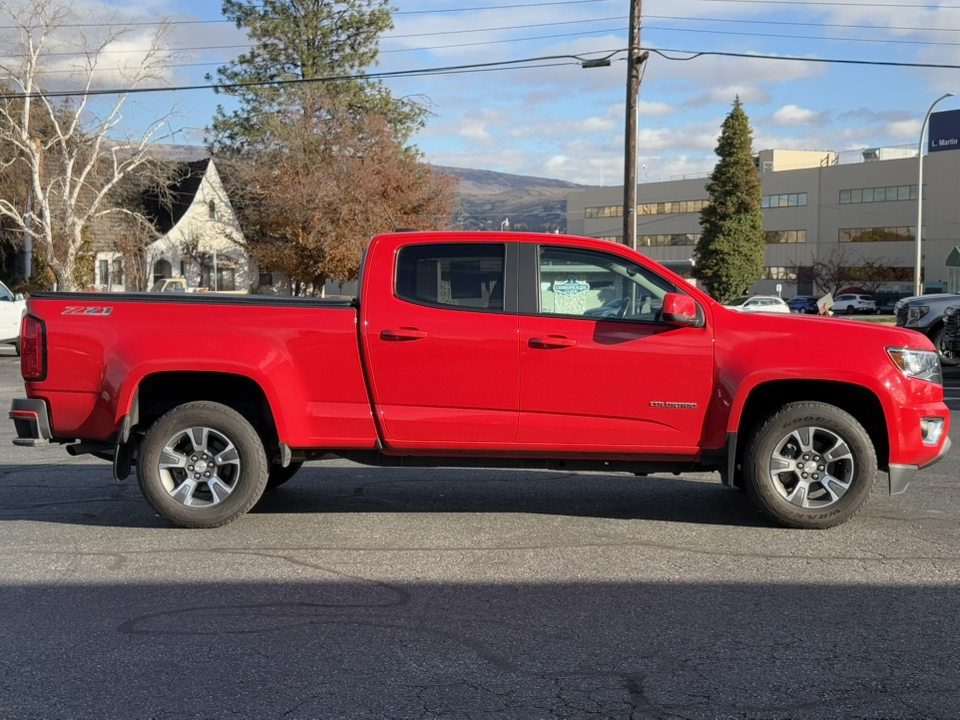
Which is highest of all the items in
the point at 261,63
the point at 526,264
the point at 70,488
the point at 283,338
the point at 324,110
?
the point at 261,63

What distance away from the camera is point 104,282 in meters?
48.8

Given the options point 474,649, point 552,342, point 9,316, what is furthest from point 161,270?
point 474,649

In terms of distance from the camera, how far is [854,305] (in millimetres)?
70125

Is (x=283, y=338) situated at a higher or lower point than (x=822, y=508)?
higher

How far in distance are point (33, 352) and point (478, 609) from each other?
11.9ft

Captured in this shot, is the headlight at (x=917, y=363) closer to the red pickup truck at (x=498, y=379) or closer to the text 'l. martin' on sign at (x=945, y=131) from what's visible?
the red pickup truck at (x=498, y=379)

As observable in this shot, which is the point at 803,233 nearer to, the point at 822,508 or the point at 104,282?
the point at 104,282

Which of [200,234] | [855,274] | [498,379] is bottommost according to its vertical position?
[498,379]

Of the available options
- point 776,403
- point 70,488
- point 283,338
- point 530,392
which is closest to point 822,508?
point 776,403

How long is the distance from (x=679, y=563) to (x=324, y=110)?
4042cm

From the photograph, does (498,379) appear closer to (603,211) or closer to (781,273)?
(781,273)

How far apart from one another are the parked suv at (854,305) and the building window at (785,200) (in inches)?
657

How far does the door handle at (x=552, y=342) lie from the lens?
22.4 ft

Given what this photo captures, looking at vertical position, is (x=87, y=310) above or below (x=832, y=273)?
below
